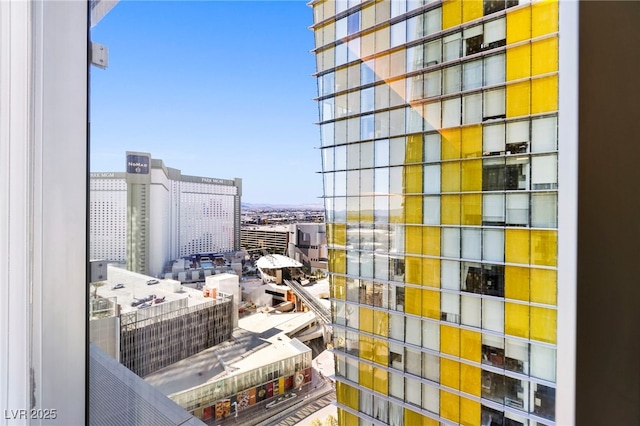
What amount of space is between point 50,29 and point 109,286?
58 centimetres

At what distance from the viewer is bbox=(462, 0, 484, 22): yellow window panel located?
107 cm

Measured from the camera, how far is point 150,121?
947 mm

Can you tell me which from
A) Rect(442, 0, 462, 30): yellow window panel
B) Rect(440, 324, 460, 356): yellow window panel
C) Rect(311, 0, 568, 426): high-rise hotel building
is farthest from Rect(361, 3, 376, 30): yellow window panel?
Rect(440, 324, 460, 356): yellow window panel

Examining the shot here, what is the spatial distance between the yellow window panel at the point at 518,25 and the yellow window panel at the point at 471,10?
0.37 ft

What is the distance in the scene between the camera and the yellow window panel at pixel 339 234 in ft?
4.74

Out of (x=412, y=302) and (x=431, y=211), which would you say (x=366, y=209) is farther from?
(x=412, y=302)

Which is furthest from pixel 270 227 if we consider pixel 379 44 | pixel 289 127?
pixel 379 44

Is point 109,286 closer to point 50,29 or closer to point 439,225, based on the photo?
point 50,29

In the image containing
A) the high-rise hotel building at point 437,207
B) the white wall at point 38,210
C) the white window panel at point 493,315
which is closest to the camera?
the white wall at point 38,210

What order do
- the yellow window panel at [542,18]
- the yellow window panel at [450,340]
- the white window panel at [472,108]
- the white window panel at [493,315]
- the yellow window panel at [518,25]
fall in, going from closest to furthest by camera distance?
the yellow window panel at [542,18] → the yellow window panel at [518,25] → the white window panel at [472,108] → the white window panel at [493,315] → the yellow window panel at [450,340]

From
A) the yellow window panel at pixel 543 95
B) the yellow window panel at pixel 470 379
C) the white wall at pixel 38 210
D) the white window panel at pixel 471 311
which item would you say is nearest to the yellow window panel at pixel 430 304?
the white window panel at pixel 471 311

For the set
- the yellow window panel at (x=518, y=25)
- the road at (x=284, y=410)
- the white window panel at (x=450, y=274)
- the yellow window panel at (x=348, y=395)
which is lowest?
the yellow window panel at (x=348, y=395)

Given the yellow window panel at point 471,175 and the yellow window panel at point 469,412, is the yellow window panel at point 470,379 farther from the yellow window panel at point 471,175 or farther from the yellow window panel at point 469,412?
the yellow window panel at point 471,175

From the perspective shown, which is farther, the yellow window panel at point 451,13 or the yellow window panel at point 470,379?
the yellow window panel at point 470,379
